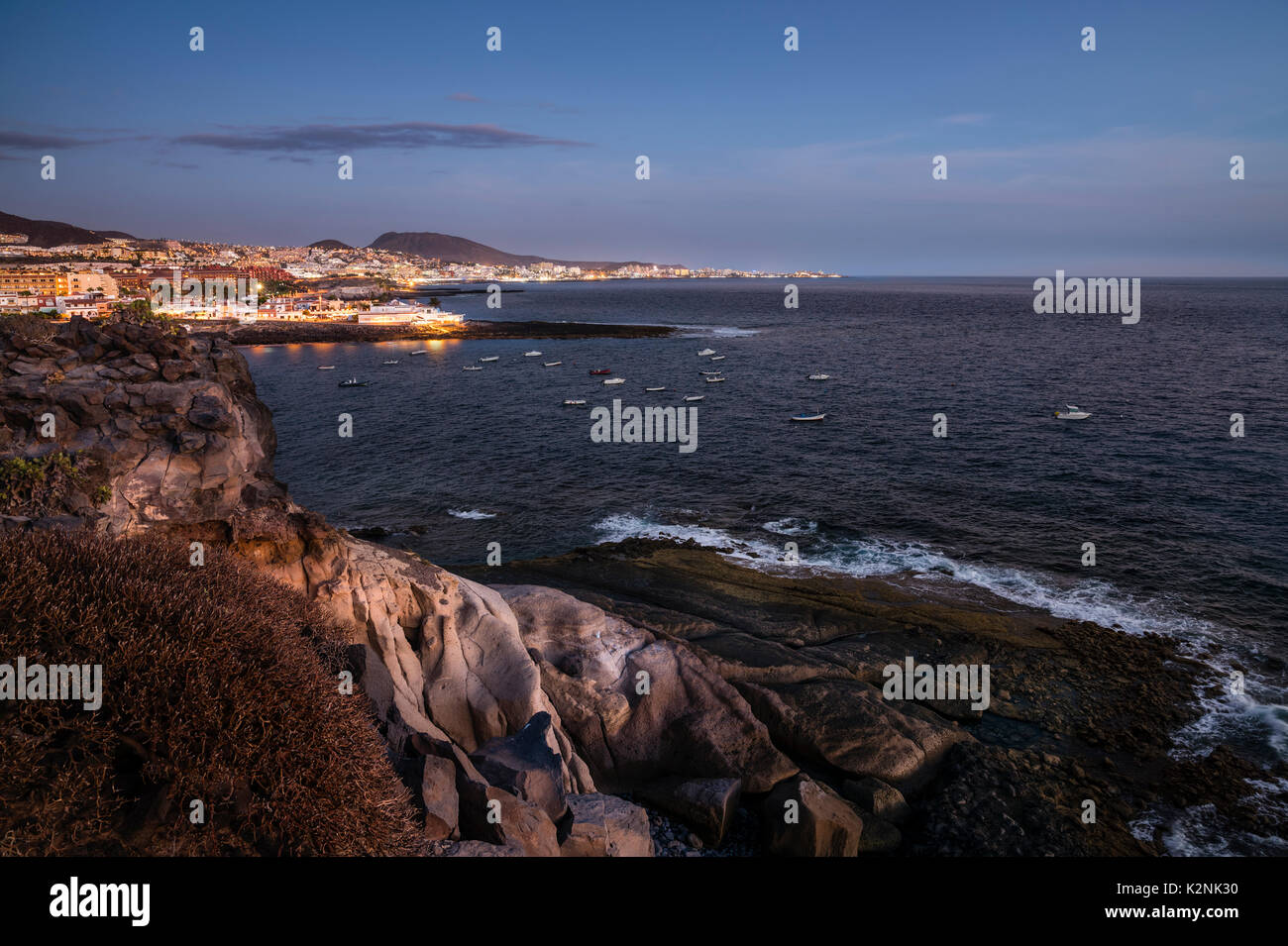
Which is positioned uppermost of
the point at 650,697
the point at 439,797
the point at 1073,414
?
the point at 1073,414

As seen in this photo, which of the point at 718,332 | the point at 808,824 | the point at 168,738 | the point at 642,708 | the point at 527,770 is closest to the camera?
the point at 168,738

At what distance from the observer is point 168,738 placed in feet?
25.2

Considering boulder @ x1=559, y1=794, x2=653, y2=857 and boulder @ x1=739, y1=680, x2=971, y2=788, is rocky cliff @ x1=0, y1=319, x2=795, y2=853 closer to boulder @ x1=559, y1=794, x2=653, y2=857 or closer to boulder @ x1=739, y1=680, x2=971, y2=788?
boulder @ x1=559, y1=794, x2=653, y2=857

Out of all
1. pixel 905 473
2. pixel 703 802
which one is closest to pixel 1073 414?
pixel 905 473

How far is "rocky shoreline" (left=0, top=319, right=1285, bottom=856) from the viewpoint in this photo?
13062 mm

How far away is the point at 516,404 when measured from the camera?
2773 inches

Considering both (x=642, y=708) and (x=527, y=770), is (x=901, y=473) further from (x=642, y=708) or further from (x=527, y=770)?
(x=527, y=770)

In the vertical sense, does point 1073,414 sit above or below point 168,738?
above

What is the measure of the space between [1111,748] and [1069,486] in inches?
1016

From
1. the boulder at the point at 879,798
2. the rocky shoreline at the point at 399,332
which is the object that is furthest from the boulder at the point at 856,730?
the rocky shoreline at the point at 399,332

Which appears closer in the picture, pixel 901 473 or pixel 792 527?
pixel 792 527

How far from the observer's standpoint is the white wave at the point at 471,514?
37.8m

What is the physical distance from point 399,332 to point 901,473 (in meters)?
110
